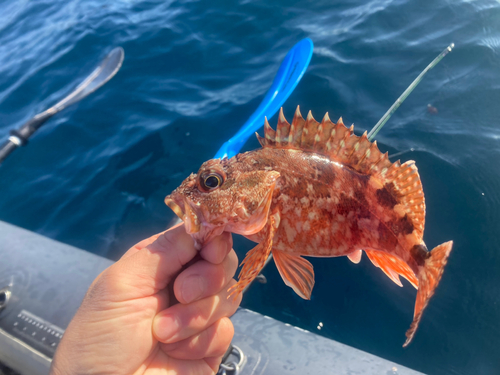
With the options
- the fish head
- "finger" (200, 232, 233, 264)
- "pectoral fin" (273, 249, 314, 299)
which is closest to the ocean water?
"pectoral fin" (273, 249, 314, 299)

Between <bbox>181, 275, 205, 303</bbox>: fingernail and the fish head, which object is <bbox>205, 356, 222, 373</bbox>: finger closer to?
<bbox>181, 275, 205, 303</bbox>: fingernail

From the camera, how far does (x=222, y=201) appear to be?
2.28 m

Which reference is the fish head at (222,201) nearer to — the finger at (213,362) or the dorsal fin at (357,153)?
the dorsal fin at (357,153)

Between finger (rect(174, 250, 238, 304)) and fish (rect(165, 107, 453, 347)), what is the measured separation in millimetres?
247

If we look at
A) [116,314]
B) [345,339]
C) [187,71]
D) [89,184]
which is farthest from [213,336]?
[187,71]

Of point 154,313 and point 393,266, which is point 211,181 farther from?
point 393,266

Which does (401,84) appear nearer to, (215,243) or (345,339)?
(345,339)

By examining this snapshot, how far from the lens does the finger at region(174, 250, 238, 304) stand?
7.75 ft

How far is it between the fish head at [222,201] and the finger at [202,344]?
820 mm

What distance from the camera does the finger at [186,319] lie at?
2.37 m

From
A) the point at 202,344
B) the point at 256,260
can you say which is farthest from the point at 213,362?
the point at 256,260

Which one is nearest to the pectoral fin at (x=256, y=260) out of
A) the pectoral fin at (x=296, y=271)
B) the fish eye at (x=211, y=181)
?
the pectoral fin at (x=296, y=271)

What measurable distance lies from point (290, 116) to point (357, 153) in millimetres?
4407

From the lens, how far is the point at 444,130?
5566mm
